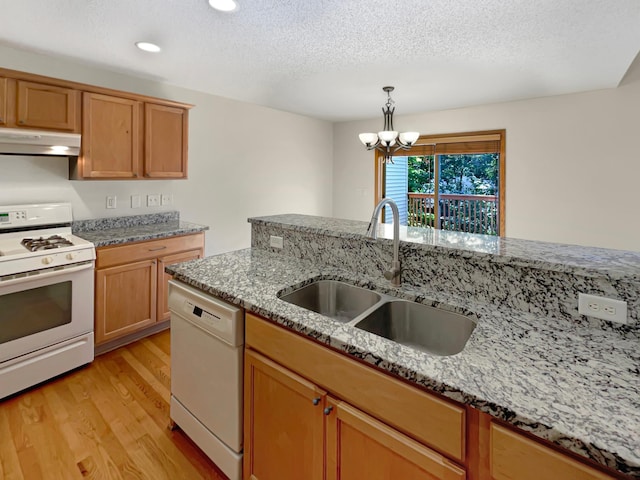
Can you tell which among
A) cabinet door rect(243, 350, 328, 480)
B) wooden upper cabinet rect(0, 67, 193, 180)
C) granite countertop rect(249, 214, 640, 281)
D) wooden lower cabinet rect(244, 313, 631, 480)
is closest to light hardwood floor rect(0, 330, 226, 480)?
cabinet door rect(243, 350, 328, 480)

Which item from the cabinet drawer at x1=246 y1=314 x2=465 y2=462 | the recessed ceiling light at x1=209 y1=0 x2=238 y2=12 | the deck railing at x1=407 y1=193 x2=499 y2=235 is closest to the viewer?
the cabinet drawer at x1=246 y1=314 x2=465 y2=462

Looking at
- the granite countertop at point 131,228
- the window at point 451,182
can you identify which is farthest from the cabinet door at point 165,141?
the window at point 451,182

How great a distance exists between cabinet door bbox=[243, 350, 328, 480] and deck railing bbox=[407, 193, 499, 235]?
4.10 m

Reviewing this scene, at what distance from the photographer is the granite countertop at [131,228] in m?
2.78

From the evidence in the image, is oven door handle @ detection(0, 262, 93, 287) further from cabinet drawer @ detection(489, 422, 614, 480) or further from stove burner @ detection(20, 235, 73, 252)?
cabinet drawer @ detection(489, 422, 614, 480)

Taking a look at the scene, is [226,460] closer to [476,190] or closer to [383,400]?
[383,400]

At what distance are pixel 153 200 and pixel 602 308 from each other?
3.56 metres

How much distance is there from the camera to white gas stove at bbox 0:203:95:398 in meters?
2.14

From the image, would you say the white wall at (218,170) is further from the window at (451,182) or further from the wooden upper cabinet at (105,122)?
the window at (451,182)

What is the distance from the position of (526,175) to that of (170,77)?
159 inches

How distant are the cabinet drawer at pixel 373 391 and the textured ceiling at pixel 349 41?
71.2 inches

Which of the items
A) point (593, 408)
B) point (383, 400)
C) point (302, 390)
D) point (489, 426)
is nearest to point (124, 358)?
point (302, 390)

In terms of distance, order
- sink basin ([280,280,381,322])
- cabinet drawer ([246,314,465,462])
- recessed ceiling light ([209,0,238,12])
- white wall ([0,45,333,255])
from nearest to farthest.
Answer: cabinet drawer ([246,314,465,462]), sink basin ([280,280,381,322]), recessed ceiling light ([209,0,238,12]), white wall ([0,45,333,255])

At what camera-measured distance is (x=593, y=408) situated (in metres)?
0.75
